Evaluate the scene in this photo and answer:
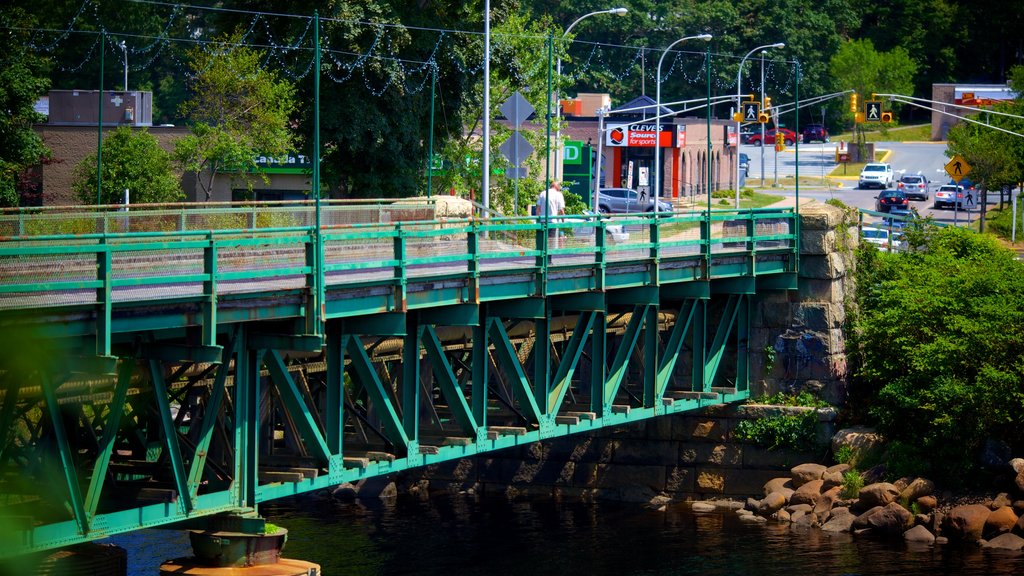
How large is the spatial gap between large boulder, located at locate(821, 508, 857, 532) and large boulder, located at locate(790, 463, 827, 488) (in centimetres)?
144

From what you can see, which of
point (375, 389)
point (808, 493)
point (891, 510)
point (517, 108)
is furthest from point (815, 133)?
point (375, 389)

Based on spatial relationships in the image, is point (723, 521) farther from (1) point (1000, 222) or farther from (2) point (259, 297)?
(1) point (1000, 222)

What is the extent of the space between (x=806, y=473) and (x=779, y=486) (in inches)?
29.8

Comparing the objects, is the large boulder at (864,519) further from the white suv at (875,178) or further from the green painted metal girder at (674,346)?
the white suv at (875,178)

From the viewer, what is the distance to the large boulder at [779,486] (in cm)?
3481

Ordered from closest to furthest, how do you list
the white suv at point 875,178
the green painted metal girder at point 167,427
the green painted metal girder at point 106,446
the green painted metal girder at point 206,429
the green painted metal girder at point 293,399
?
the green painted metal girder at point 106,446, the green painted metal girder at point 167,427, the green painted metal girder at point 206,429, the green painted metal girder at point 293,399, the white suv at point 875,178

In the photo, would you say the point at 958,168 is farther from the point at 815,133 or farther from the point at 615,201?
the point at 815,133

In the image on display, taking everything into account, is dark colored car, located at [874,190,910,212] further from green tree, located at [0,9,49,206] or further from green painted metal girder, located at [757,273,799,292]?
green tree, located at [0,9,49,206]

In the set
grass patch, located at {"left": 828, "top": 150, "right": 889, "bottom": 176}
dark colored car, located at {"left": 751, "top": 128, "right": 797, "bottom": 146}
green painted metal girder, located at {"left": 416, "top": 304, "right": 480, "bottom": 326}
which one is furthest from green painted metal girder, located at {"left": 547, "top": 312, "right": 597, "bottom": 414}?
dark colored car, located at {"left": 751, "top": 128, "right": 797, "bottom": 146}

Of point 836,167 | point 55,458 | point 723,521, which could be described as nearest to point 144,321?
point 55,458

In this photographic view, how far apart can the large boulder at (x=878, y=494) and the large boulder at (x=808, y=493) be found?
1300mm

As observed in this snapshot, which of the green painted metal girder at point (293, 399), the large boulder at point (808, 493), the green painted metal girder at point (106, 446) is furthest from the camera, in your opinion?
the large boulder at point (808, 493)

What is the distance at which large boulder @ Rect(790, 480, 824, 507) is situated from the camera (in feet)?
111

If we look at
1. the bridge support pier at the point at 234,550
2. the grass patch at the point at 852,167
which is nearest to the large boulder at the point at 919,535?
the bridge support pier at the point at 234,550
